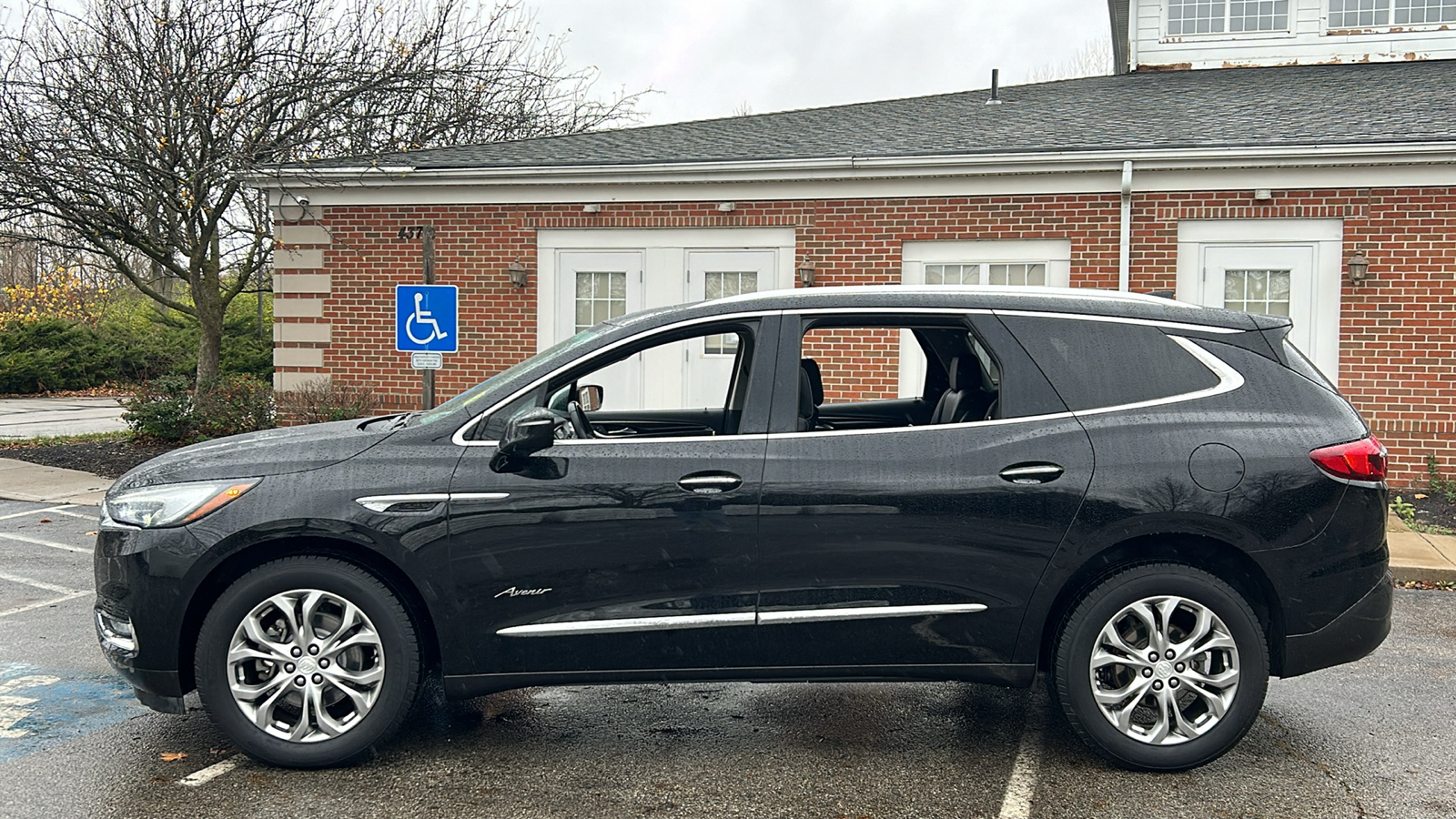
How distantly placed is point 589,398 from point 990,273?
24.6 feet

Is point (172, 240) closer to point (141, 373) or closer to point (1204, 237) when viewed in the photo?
point (1204, 237)

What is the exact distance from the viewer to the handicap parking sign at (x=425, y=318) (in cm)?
1006

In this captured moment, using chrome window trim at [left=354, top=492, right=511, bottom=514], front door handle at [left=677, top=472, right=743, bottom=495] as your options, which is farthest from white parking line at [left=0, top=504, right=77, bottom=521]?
front door handle at [left=677, top=472, right=743, bottom=495]

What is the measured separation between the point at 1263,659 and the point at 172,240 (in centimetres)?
1420

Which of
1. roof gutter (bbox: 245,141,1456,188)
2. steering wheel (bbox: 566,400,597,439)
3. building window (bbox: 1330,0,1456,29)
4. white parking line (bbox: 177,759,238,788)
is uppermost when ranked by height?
building window (bbox: 1330,0,1456,29)

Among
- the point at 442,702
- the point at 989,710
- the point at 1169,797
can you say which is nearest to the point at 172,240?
the point at 442,702

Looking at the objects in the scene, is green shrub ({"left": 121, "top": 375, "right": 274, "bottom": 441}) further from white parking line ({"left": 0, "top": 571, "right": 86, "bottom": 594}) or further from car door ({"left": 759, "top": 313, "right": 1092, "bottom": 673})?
car door ({"left": 759, "top": 313, "right": 1092, "bottom": 673})

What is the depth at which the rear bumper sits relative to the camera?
421 cm

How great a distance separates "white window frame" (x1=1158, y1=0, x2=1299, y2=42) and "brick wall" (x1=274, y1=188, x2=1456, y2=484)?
587cm

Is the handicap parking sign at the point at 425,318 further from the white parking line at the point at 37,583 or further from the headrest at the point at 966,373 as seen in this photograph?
the headrest at the point at 966,373

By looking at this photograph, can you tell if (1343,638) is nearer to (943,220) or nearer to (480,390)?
(480,390)

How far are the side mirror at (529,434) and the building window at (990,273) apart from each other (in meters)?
8.33

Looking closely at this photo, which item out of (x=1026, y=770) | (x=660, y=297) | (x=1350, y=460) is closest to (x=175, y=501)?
(x=1026, y=770)

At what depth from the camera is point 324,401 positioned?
13281mm
